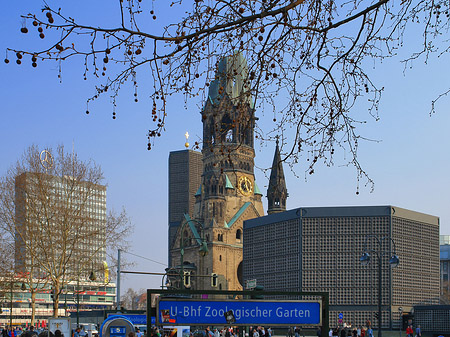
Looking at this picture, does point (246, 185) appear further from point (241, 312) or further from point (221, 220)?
point (241, 312)

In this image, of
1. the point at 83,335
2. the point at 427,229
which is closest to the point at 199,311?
the point at 83,335

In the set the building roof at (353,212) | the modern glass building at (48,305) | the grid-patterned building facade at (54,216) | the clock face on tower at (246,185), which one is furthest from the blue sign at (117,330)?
→ the modern glass building at (48,305)

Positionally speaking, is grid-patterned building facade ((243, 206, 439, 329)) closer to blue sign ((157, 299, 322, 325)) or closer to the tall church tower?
the tall church tower

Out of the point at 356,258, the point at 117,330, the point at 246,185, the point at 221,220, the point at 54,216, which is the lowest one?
the point at 117,330

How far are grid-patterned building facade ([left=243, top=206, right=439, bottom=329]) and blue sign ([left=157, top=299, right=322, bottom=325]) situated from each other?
82802mm

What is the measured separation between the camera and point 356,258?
96625 mm

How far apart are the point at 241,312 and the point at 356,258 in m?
87.5

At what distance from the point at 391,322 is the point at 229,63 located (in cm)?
8620

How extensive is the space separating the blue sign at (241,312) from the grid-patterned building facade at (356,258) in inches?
3260

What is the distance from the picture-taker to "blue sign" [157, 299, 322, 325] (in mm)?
10906

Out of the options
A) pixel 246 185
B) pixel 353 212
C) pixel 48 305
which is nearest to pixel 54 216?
pixel 353 212

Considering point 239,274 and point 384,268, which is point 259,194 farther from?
point 384,268

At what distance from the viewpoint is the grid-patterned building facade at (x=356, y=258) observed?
94.8 meters

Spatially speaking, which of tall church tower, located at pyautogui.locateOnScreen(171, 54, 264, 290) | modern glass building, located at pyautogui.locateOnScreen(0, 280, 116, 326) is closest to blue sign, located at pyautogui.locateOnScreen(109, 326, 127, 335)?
tall church tower, located at pyautogui.locateOnScreen(171, 54, 264, 290)
